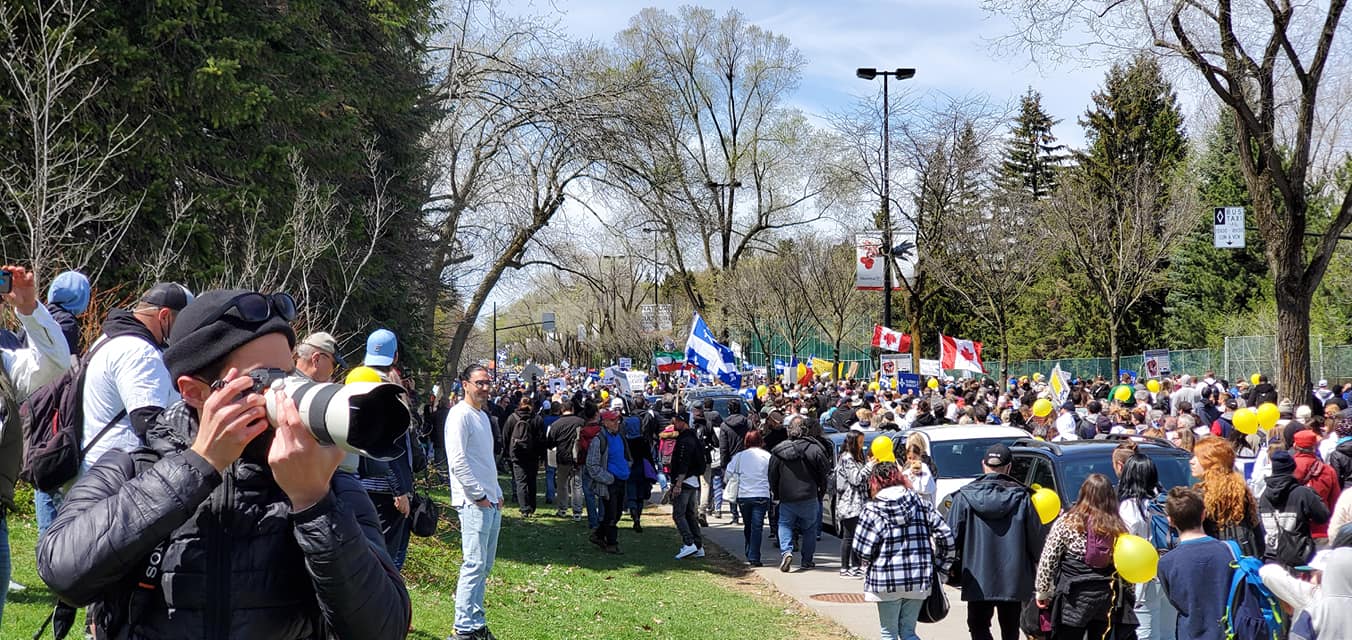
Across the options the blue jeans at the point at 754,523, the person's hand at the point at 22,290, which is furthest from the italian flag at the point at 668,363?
the person's hand at the point at 22,290

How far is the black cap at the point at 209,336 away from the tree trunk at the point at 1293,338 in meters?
18.3

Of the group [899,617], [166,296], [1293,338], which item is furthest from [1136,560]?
[1293,338]

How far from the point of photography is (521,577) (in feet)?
40.1

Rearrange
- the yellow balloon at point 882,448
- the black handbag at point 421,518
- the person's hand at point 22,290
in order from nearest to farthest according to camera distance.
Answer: the person's hand at point 22,290
the black handbag at point 421,518
the yellow balloon at point 882,448

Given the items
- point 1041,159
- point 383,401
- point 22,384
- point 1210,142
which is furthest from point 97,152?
point 1041,159

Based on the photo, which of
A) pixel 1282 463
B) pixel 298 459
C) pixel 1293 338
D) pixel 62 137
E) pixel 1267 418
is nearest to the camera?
pixel 298 459

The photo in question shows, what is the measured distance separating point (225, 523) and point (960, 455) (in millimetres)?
12424

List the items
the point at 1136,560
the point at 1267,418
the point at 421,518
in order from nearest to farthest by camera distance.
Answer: the point at 1136,560 → the point at 421,518 → the point at 1267,418

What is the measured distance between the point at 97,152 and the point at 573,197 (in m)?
12.3

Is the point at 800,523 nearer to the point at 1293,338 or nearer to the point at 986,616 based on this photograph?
the point at 986,616

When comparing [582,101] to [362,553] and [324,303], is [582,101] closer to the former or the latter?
[324,303]

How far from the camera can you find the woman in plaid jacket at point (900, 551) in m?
7.98

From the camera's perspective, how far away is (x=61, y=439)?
16.0 feet

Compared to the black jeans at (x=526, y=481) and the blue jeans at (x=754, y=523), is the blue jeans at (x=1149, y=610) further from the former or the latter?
the black jeans at (x=526, y=481)
